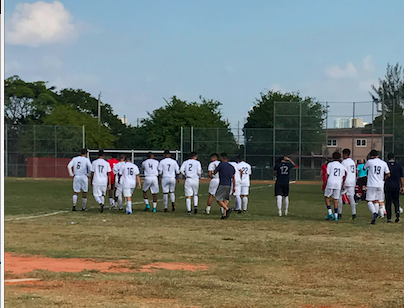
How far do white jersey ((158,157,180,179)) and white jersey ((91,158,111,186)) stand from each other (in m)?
1.73

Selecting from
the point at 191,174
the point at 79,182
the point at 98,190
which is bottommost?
the point at 98,190

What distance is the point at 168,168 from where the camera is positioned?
21.2 meters

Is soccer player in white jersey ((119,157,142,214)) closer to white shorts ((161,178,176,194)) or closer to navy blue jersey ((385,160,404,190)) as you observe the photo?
white shorts ((161,178,176,194))

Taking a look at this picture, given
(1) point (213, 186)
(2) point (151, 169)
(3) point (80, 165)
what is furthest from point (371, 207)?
(3) point (80, 165)

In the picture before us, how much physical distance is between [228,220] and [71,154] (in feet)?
Answer: 142

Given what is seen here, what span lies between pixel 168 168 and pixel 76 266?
11.0 m

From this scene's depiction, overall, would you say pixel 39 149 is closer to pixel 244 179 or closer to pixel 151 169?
pixel 151 169

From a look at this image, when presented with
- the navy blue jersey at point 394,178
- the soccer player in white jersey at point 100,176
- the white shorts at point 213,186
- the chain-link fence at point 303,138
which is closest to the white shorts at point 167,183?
the white shorts at point 213,186

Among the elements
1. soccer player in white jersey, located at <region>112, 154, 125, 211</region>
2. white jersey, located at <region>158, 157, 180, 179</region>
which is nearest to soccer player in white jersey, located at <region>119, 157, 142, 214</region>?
soccer player in white jersey, located at <region>112, 154, 125, 211</region>

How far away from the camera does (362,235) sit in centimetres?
1475

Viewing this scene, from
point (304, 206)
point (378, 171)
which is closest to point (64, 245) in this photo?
point (378, 171)

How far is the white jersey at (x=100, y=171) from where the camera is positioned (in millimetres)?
20688

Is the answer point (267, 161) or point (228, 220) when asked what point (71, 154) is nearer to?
point (267, 161)

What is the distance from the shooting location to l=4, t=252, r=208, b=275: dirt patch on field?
32.5ft
